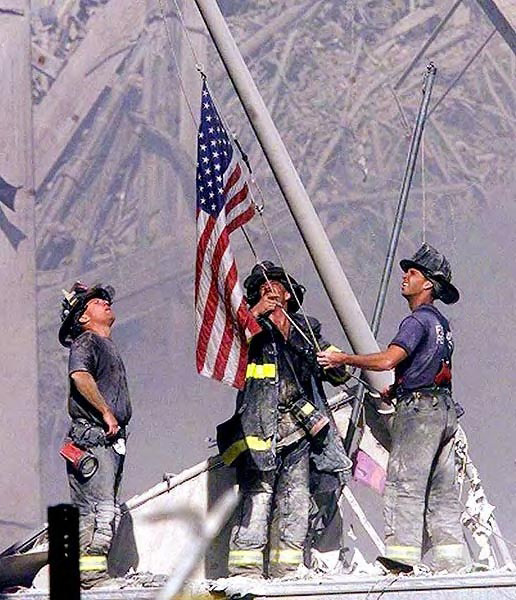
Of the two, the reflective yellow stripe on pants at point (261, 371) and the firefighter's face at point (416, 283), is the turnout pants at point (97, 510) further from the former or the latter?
the firefighter's face at point (416, 283)

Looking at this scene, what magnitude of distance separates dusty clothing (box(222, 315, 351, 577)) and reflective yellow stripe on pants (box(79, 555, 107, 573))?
0.72 metres

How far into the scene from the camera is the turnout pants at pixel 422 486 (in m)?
11.8

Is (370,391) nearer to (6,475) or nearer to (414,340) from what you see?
(414,340)

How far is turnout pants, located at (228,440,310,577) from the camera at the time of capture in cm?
1172

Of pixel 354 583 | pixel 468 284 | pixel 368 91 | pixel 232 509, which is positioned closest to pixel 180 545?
pixel 232 509

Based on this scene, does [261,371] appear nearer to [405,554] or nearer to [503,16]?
[405,554]

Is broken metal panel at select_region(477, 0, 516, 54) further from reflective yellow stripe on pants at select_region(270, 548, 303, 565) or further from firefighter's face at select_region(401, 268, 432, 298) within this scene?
reflective yellow stripe on pants at select_region(270, 548, 303, 565)

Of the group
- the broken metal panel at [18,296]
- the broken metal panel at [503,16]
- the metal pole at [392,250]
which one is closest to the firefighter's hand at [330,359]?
the metal pole at [392,250]

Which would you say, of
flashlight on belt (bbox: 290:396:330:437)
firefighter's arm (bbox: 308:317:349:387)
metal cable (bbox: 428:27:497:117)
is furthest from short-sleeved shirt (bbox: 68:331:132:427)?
metal cable (bbox: 428:27:497:117)

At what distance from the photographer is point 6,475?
20.1 metres

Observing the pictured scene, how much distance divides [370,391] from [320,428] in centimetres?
66

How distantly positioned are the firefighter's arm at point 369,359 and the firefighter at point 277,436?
15.4 inches

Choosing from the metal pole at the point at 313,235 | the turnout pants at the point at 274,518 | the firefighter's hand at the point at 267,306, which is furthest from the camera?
the metal pole at the point at 313,235

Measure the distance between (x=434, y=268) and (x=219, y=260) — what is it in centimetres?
123
